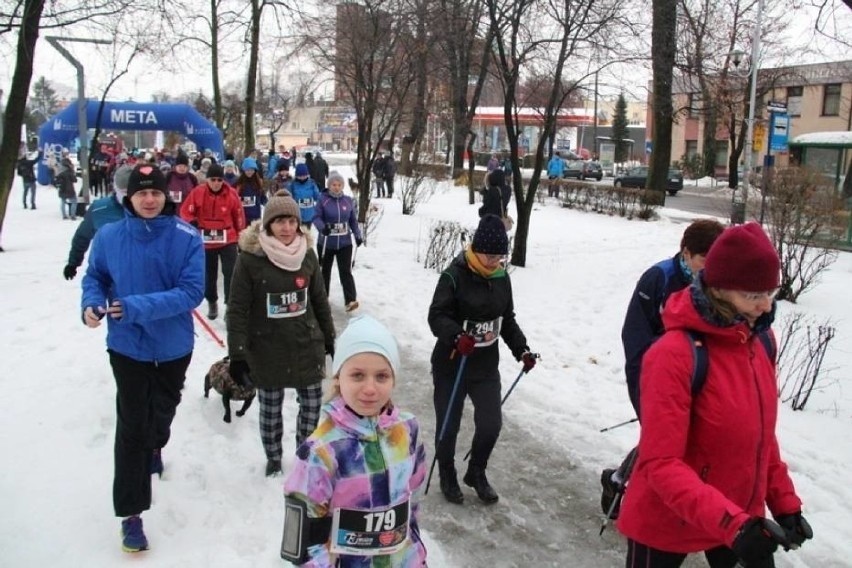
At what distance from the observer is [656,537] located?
2.41 meters

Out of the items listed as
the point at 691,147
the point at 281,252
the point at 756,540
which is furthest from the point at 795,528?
the point at 691,147

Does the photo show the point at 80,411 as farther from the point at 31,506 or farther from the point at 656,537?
the point at 656,537

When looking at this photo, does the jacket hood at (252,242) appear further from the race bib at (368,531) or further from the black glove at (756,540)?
the black glove at (756,540)

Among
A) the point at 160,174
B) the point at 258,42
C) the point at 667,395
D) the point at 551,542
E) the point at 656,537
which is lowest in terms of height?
the point at 551,542

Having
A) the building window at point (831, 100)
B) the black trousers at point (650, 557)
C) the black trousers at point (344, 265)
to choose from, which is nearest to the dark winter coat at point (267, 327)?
the black trousers at point (650, 557)

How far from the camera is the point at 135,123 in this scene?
25.5m

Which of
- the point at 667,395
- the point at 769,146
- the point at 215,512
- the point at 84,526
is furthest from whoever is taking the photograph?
the point at 769,146

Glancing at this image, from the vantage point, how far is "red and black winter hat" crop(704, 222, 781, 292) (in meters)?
2.27

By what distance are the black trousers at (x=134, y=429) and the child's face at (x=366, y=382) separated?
1583mm

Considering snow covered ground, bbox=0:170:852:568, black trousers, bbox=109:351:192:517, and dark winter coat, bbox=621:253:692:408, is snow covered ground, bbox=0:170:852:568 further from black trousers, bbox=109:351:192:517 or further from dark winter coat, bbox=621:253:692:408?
dark winter coat, bbox=621:253:692:408

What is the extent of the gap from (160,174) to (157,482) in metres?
1.94

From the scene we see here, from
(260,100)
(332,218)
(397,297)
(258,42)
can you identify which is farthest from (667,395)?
(260,100)

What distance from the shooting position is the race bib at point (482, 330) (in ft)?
13.9

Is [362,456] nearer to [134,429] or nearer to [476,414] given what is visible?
[134,429]
